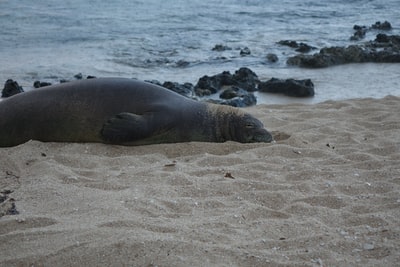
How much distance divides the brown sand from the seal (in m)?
0.17

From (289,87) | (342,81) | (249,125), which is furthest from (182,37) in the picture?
(249,125)

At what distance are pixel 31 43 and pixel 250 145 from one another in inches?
345

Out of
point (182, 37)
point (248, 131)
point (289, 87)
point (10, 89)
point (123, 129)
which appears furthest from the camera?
point (182, 37)

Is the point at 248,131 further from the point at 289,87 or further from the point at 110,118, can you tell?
the point at 289,87

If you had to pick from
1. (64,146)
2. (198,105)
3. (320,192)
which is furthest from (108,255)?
(198,105)

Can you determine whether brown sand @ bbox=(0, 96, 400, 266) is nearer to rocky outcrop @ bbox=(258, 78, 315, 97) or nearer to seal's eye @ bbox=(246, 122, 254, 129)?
seal's eye @ bbox=(246, 122, 254, 129)

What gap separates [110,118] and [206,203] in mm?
2009

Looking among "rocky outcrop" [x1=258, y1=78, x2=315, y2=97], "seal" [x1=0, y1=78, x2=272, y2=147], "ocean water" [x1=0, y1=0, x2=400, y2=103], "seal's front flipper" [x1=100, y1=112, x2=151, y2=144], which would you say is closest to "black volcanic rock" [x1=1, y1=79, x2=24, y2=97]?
"ocean water" [x1=0, y1=0, x2=400, y2=103]

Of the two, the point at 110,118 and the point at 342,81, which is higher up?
the point at 110,118

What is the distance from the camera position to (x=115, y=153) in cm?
519

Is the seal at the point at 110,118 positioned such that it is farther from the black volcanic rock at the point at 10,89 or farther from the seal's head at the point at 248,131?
the black volcanic rock at the point at 10,89

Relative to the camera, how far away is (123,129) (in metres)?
5.37

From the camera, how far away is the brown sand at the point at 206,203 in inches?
118

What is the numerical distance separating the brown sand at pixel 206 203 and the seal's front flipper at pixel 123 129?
0.36 ft
